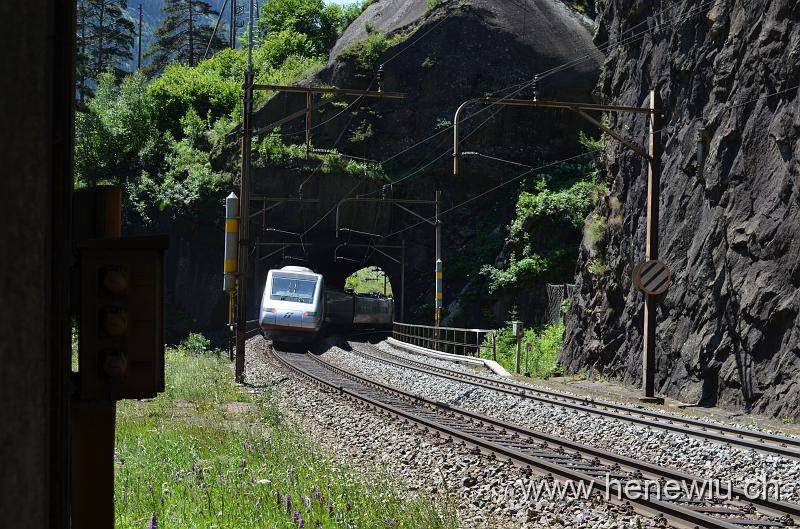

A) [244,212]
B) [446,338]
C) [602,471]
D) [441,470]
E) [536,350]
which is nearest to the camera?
[602,471]

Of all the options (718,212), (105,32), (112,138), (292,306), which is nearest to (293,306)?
(292,306)

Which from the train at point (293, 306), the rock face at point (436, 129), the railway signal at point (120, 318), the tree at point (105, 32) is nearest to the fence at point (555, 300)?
the rock face at point (436, 129)

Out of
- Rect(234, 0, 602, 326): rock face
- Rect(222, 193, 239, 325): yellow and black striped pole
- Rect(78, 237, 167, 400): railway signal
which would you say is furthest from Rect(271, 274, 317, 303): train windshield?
Rect(78, 237, 167, 400): railway signal

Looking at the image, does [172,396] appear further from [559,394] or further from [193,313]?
[193,313]

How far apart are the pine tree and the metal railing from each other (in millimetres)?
61355

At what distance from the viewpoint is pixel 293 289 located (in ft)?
110

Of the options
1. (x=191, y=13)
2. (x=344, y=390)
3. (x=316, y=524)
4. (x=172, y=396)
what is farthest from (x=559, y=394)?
(x=191, y=13)

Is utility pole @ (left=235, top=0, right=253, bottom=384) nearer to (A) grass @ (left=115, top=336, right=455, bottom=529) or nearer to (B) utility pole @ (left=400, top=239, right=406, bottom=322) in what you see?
(A) grass @ (left=115, top=336, right=455, bottom=529)

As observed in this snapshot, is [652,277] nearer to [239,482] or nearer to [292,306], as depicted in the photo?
[239,482]

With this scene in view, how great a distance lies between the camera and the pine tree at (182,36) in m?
93.1

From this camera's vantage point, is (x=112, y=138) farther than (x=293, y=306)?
Yes

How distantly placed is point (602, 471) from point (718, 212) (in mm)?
10764

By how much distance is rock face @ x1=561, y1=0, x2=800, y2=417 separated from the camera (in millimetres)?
15617

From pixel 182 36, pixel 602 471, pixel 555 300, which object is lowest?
pixel 555 300
